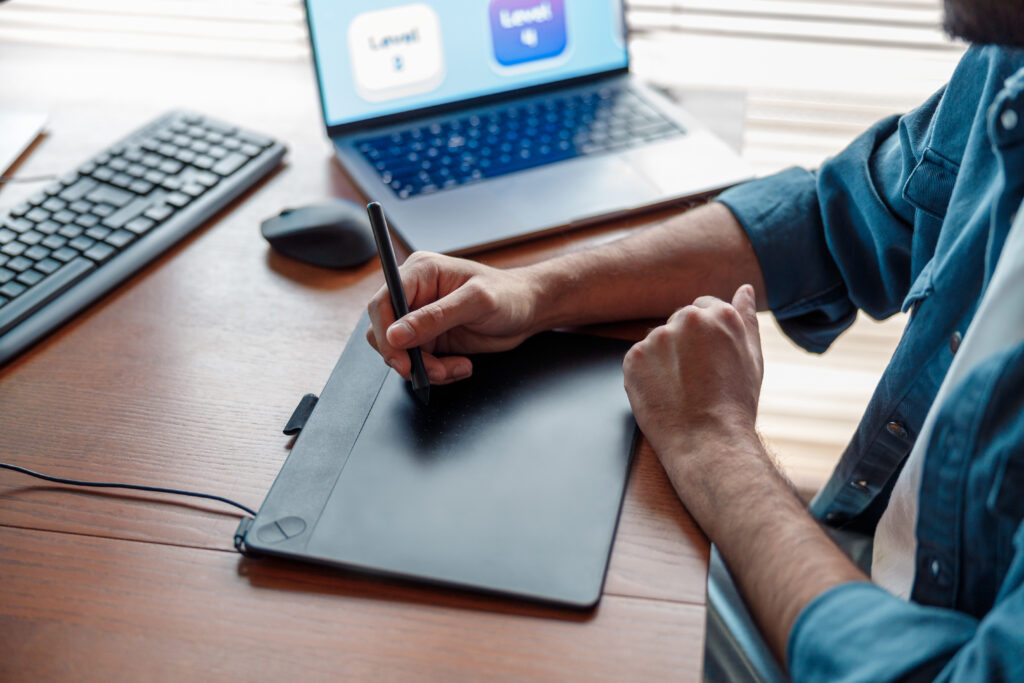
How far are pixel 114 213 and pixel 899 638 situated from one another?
80 cm

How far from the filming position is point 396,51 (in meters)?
0.98

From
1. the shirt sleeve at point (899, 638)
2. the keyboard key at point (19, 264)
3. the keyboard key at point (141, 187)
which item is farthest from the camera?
the keyboard key at point (141, 187)

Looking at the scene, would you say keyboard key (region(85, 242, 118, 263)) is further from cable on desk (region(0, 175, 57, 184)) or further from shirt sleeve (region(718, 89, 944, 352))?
shirt sleeve (region(718, 89, 944, 352))

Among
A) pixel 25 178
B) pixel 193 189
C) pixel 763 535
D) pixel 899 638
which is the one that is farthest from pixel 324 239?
pixel 899 638

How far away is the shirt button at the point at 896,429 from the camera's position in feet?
2.54

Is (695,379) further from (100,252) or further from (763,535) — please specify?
(100,252)

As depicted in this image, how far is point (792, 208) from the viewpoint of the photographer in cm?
88

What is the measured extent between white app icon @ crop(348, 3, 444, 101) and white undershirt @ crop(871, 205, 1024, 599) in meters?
0.64

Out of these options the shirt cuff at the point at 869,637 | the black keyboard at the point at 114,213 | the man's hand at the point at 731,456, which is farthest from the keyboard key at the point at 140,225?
the shirt cuff at the point at 869,637

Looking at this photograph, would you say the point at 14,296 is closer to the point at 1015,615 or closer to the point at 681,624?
the point at 681,624

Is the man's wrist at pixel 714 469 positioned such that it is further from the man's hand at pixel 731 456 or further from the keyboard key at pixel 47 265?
the keyboard key at pixel 47 265

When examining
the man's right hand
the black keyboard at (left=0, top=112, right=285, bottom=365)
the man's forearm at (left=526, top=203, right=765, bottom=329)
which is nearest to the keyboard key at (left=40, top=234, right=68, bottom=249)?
the black keyboard at (left=0, top=112, right=285, bottom=365)

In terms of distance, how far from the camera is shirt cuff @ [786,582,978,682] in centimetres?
51

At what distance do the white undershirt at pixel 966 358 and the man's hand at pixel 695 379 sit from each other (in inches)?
5.2
